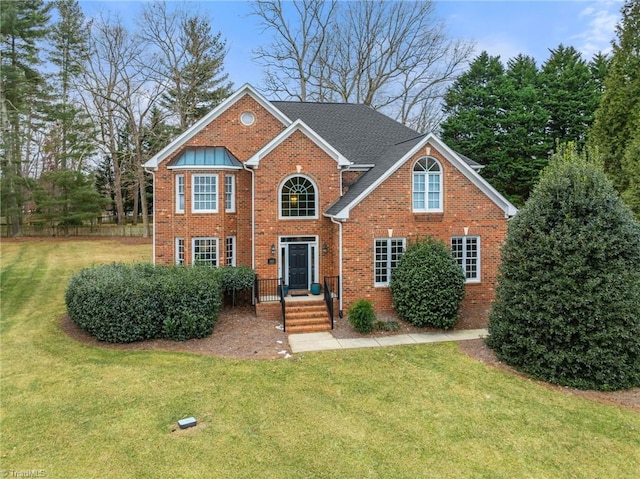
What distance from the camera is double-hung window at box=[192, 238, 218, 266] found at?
50.8 ft

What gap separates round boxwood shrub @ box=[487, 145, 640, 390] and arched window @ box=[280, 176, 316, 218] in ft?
25.3

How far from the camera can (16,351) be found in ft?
36.2

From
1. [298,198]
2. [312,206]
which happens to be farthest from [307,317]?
[298,198]

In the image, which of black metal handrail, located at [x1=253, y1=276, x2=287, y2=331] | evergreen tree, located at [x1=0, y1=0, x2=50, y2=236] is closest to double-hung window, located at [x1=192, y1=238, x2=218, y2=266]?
black metal handrail, located at [x1=253, y1=276, x2=287, y2=331]

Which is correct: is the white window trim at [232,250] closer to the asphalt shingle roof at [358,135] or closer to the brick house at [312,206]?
the brick house at [312,206]

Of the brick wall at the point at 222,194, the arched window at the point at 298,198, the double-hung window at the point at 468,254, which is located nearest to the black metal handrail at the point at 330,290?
the arched window at the point at 298,198

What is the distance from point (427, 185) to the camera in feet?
46.5

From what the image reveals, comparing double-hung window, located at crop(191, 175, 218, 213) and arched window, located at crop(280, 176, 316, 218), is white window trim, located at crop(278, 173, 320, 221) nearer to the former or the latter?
arched window, located at crop(280, 176, 316, 218)

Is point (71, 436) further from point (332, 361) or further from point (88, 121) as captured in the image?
point (88, 121)

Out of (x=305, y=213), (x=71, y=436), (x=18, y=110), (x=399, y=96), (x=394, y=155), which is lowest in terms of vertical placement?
(x=71, y=436)

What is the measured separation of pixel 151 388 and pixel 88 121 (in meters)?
35.7

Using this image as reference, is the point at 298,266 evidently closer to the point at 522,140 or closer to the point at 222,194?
the point at 222,194

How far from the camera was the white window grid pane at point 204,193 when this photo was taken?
49.9ft

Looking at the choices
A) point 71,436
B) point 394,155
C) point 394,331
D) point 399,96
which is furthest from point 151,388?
point 399,96
